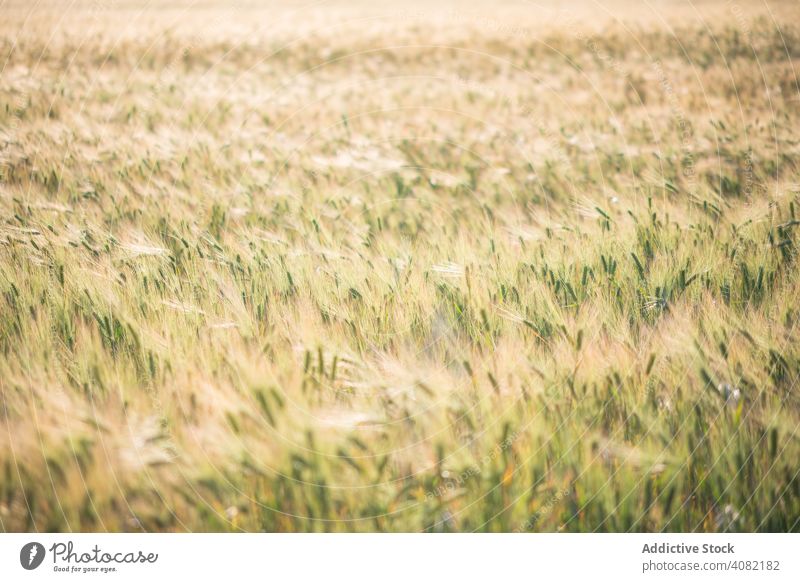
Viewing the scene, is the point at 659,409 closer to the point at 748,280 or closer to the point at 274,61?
the point at 748,280

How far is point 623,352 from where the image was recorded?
131cm

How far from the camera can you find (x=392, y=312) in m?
1.44

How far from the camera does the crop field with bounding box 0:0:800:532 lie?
108 cm

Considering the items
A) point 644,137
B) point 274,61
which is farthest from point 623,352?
point 274,61
